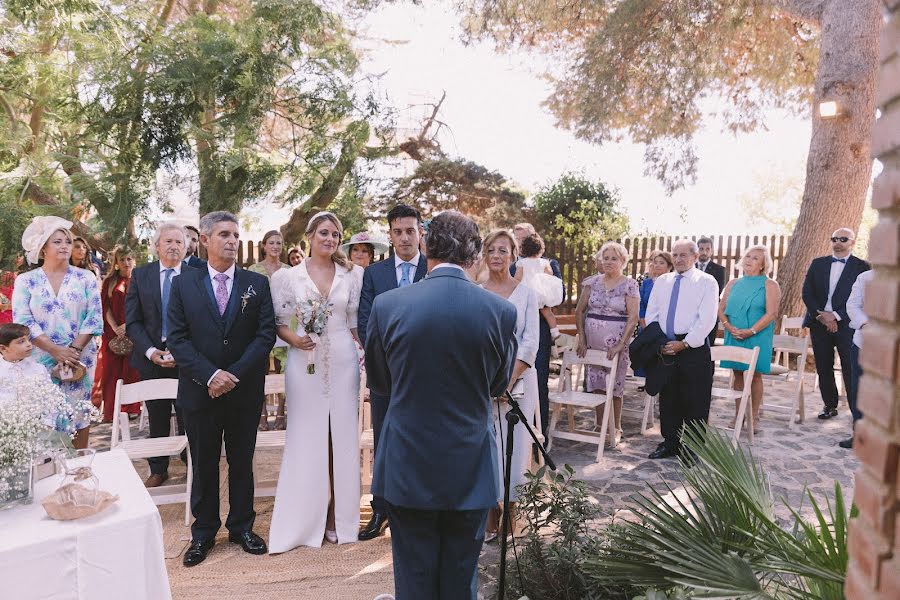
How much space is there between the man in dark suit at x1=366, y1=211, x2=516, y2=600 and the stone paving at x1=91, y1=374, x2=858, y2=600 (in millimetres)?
730

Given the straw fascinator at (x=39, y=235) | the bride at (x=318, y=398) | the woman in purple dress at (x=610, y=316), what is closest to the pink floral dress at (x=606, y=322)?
the woman in purple dress at (x=610, y=316)

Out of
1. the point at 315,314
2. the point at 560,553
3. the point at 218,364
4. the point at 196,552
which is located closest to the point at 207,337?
the point at 218,364

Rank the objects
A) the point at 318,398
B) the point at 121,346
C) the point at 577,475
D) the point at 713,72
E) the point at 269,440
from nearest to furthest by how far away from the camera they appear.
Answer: the point at 318,398
the point at 269,440
the point at 577,475
the point at 121,346
the point at 713,72

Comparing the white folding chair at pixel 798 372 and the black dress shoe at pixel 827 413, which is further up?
the white folding chair at pixel 798 372

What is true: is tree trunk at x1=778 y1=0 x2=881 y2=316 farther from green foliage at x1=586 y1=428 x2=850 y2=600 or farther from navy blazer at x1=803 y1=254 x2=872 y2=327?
green foliage at x1=586 y1=428 x2=850 y2=600

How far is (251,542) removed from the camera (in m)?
4.47

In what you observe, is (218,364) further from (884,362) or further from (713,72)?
(713,72)

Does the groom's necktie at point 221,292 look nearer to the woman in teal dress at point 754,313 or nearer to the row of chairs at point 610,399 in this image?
the row of chairs at point 610,399

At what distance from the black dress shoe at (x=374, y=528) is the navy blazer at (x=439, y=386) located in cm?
221

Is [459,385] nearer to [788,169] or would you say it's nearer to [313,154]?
[313,154]

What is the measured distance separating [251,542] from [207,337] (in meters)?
1.43

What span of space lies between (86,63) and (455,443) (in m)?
9.52

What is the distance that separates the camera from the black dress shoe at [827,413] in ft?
26.5

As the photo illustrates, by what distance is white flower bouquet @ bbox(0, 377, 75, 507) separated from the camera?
9.01 feet
